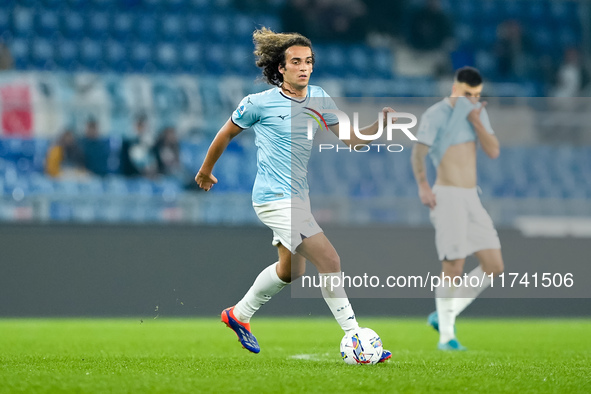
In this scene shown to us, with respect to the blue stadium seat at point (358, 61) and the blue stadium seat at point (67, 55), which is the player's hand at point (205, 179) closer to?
the blue stadium seat at point (67, 55)

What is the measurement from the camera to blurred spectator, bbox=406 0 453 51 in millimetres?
15344

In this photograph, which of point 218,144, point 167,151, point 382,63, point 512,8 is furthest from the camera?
point 512,8

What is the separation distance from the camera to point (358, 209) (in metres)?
10.6

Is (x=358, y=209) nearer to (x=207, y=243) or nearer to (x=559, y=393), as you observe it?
(x=207, y=243)

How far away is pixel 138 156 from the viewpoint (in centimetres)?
1122

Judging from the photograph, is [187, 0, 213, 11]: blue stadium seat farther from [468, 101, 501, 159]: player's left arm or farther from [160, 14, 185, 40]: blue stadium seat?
[468, 101, 501, 159]: player's left arm

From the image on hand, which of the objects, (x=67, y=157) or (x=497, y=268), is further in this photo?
(x=67, y=157)

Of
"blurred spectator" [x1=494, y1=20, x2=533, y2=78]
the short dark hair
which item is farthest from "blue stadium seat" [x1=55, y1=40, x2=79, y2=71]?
the short dark hair

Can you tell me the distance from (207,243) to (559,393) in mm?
6733

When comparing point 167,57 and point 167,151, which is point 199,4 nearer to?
point 167,57

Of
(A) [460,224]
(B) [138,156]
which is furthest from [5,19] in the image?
(A) [460,224]

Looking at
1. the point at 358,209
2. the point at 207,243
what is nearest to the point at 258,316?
the point at 207,243

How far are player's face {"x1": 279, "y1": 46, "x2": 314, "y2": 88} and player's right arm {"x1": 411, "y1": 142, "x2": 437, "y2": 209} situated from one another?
1.78 m

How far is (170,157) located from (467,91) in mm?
5202
